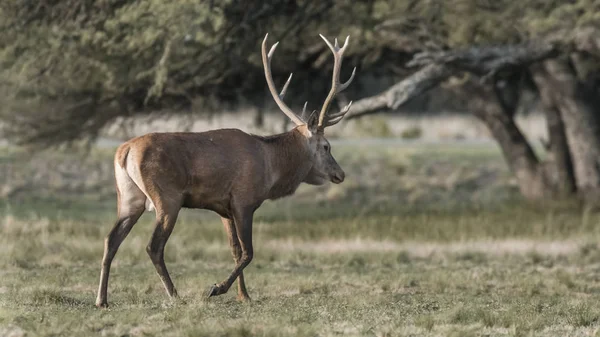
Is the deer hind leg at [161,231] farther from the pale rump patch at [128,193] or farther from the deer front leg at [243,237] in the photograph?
the deer front leg at [243,237]

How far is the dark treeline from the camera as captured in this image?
743 inches

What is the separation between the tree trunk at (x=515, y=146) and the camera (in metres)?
24.5

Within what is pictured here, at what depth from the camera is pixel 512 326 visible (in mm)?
10625

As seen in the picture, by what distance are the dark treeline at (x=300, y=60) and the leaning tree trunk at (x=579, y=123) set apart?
0.08 feet

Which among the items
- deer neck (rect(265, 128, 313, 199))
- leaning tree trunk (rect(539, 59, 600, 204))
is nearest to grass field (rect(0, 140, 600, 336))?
leaning tree trunk (rect(539, 59, 600, 204))

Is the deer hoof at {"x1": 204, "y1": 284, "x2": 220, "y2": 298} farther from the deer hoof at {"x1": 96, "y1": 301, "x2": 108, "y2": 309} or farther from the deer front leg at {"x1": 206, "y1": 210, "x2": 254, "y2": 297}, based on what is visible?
the deer hoof at {"x1": 96, "y1": 301, "x2": 108, "y2": 309}

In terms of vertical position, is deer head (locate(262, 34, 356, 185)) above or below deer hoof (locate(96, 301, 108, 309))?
above

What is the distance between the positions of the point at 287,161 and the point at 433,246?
A: 6.96 m

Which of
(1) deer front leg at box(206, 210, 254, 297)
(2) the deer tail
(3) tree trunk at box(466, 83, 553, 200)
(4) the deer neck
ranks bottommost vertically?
(3) tree trunk at box(466, 83, 553, 200)

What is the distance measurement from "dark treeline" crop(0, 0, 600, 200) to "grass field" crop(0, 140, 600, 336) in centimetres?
165

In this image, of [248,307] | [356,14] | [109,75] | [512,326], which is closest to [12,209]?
[109,75]

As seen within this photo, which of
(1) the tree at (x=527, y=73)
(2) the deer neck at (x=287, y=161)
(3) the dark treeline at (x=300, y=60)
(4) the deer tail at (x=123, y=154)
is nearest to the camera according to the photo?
(4) the deer tail at (x=123, y=154)

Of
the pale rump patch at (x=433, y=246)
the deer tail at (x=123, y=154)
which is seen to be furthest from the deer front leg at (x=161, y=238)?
the pale rump patch at (x=433, y=246)

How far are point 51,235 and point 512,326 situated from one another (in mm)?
9961
